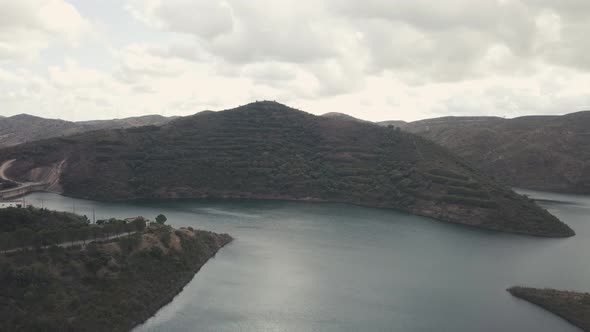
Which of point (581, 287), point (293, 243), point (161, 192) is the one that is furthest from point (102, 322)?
point (161, 192)

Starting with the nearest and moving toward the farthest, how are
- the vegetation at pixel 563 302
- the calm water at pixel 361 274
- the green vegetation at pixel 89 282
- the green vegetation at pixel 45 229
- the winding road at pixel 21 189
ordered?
1. the green vegetation at pixel 89 282
2. the green vegetation at pixel 45 229
3. the calm water at pixel 361 274
4. the vegetation at pixel 563 302
5. the winding road at pixel 21 189

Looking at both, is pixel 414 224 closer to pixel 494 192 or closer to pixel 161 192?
pixel 494 192

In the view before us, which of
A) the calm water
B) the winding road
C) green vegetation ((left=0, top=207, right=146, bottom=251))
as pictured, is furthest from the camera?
→ the winding road

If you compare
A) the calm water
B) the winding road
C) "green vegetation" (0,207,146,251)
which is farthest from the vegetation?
the winding road

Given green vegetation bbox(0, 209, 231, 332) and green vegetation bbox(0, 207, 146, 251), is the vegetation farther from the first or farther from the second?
green vegetation bbox(0, 207, 146, 251)

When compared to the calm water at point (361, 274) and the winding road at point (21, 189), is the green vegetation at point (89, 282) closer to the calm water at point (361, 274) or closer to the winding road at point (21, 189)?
the calm water at point (361, 274)

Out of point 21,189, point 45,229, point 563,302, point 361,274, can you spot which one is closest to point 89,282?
point 45,229

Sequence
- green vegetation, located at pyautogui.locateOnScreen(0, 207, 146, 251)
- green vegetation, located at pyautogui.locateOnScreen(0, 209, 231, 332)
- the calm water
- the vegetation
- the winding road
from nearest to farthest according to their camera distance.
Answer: green vegetation, located at pyautogui.locateOnScreen(0, 209, 231, 332)
green vegetation, located at pyautogui.locateOnScreen(0, 207, 146, 251)
the calm water
the vegetation
the winding road

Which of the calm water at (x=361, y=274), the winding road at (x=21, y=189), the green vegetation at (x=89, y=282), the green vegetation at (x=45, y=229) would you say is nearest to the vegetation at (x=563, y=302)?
the calm water at (x=361, y=274)
